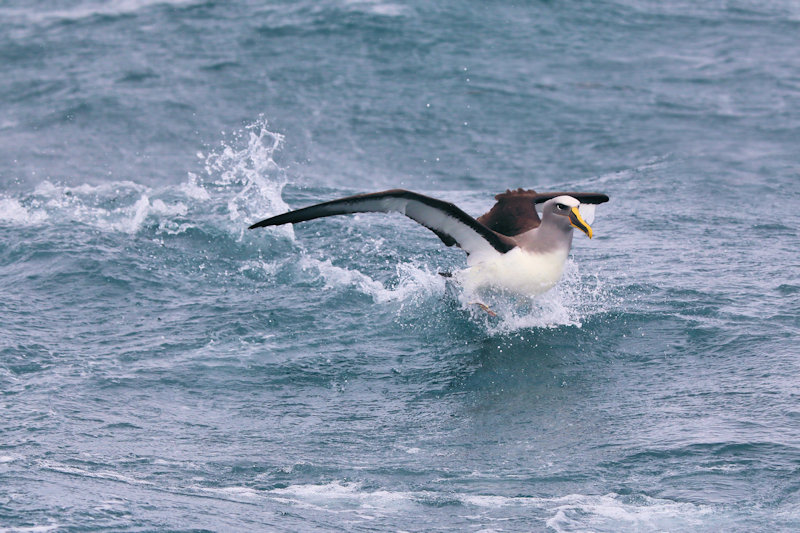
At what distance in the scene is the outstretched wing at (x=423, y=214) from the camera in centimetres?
1016

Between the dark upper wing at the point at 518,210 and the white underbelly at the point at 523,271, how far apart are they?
0.88 meters

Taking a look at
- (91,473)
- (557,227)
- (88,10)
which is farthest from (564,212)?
(88,10)

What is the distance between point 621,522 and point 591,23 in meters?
18.0

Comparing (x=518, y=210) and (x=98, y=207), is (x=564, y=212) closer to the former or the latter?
(x=518, y=210)

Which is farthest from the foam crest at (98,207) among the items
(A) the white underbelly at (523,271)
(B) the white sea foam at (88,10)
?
(B) the white sea foam at (88,10)

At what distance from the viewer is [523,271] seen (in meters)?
10.8

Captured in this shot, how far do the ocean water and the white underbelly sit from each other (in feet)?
1.57

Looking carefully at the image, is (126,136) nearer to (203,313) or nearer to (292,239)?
(292,239)

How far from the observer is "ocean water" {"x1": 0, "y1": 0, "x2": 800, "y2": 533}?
819 cm

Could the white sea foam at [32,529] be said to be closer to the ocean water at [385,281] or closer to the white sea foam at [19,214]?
the ocean water at [385,281]

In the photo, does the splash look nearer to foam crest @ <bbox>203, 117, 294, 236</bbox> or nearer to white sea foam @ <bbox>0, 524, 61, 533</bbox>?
foam crest @ <bbox>203, 117, 294, 236</bbox>

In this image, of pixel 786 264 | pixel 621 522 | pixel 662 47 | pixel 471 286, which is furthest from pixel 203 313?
pixel 662 47

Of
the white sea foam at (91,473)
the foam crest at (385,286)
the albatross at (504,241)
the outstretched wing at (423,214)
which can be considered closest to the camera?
the white sea foam at (91,473)

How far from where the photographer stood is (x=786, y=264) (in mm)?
12523
